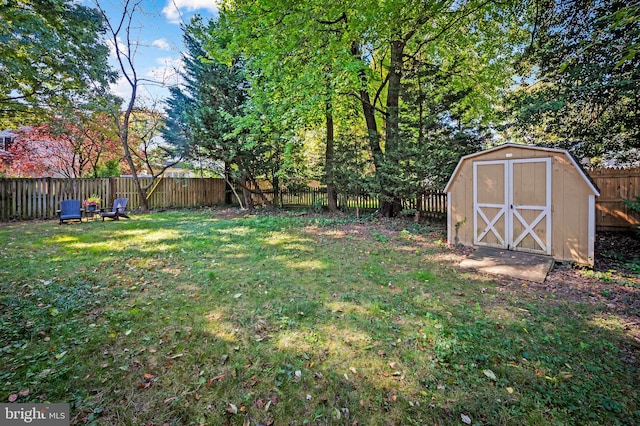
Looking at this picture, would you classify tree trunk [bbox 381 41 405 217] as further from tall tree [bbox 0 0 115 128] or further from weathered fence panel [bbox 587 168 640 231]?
tall tree [bbox 0 0 115 128]

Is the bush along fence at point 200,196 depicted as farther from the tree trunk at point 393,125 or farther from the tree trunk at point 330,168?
Answer: the tree trunk at point 393,125

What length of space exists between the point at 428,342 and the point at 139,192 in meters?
14.7

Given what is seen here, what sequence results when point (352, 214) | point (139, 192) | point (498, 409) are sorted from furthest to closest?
point (139, 192)
point (352, 214)
point (498, 409)

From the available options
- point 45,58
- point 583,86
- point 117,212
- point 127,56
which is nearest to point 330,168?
point 583,86

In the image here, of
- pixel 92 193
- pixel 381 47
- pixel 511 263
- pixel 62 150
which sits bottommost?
pixel 511 263

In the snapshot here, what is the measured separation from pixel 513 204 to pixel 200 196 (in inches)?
574

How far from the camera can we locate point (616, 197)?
8594 millimetres

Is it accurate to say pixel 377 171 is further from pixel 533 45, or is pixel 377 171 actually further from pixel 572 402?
pixel 572 402

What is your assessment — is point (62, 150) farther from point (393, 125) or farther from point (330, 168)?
point (393, 125)

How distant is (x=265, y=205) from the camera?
1373 centimetres

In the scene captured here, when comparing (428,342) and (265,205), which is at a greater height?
(265,205)

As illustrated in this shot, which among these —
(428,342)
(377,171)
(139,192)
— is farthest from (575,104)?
(139,192)

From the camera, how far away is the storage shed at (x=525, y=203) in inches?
211

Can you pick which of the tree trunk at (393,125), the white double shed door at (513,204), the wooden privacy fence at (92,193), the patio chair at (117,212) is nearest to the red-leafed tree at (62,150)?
the wooden privacy fence at (92,193)
